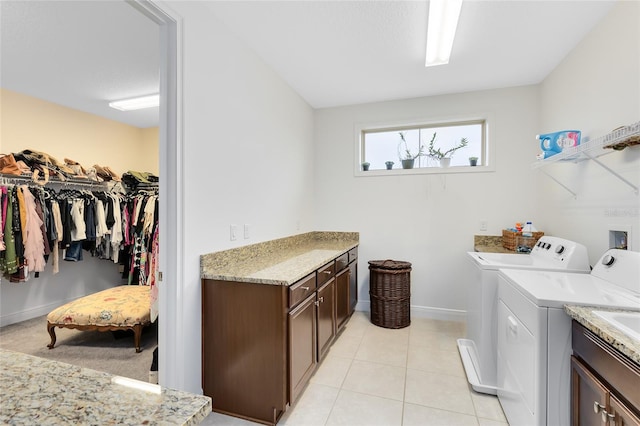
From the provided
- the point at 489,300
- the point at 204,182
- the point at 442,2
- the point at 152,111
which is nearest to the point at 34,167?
the point at 152,111

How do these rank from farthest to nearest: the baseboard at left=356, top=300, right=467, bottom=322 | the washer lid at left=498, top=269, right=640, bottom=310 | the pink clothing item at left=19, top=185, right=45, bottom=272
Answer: the baseboard at left=356, top=300, right=467, bottom=322, the pink clothing item at left=19, top=185, right=45, bottom=272, the washer lid at left=498, top=269, right=640, bottom=310

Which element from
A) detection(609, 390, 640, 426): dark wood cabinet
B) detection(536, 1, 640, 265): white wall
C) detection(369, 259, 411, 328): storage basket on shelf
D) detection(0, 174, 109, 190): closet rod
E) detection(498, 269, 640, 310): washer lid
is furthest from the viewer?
detection(369, 259, 411, 328): storage basket on shelf

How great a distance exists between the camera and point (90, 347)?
2.79 metres

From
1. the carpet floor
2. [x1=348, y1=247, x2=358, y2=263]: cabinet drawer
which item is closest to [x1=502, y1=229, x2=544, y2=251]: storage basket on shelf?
[x1=348, y1=247, x2=358, y2=263]: cabinet drawer

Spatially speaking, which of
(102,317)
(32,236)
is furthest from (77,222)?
(102,317)

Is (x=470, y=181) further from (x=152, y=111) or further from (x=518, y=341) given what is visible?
(x=152, y=111)

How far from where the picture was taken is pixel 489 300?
2.10m

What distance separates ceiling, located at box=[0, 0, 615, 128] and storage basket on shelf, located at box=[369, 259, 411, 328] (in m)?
2.00

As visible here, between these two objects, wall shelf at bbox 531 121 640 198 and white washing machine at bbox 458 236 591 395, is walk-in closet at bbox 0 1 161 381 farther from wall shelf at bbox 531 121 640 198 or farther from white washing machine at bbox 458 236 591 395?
wall shelf at bbox 531 121 640 198

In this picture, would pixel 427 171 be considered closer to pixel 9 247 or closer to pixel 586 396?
pixel 586 396

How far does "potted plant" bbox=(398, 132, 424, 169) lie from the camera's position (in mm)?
3574

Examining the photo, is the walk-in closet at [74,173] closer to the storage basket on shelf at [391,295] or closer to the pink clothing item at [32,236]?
the pink clothing item at [32,236]

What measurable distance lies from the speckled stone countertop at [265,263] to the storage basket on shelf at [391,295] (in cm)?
53

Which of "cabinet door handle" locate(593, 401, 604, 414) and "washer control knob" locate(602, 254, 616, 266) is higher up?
"washer control knob" locate(602, 254, 616, 266)
